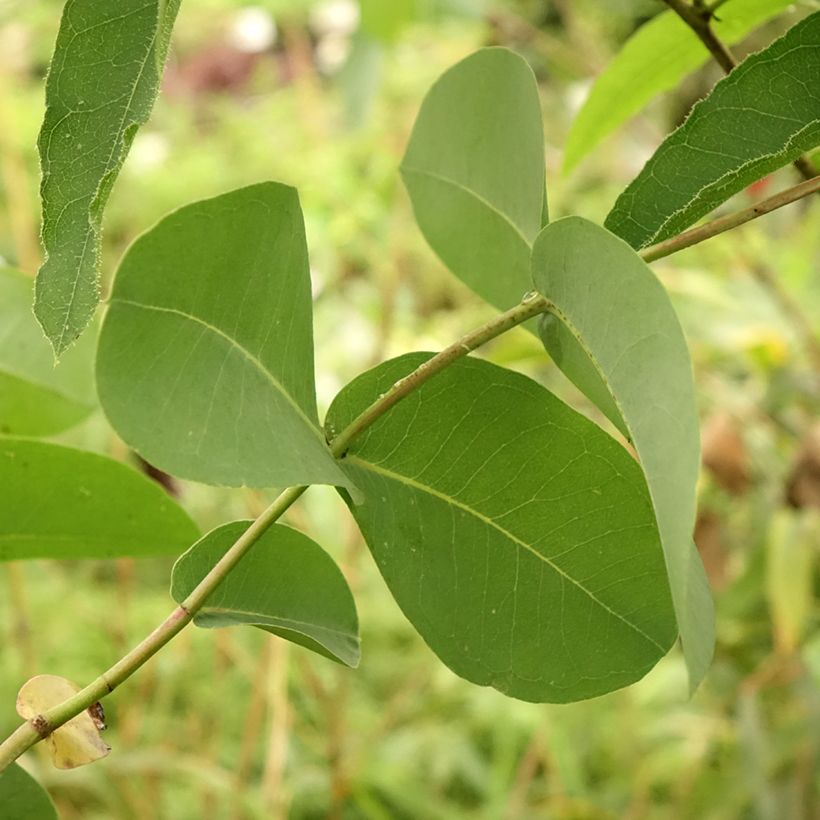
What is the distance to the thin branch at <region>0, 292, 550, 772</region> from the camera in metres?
0.22

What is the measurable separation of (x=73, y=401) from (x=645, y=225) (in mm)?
204

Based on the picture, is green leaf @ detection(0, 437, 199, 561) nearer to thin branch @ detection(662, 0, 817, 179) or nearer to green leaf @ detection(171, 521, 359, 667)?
green leaf @ detection(171, 521, 359, 667)

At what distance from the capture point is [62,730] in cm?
24

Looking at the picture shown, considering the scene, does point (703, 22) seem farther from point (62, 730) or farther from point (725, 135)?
point (62, 730)

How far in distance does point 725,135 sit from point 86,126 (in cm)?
14

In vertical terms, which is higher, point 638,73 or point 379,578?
point 638,73

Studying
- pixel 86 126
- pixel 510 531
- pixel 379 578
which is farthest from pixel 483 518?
pixel 379 578

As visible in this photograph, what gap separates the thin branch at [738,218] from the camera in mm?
221

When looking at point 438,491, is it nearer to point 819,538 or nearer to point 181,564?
point 181,564

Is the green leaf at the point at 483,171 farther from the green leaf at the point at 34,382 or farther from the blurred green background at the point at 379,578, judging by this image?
the blurred green background at the point at 379,578

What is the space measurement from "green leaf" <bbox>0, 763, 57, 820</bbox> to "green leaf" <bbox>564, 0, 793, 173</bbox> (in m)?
0.27

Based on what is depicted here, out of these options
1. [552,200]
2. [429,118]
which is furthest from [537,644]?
[552,200]

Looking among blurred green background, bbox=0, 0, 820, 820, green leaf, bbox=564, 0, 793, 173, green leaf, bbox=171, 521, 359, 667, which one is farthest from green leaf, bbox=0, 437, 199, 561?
blurred green background, bbox=0, 0, 820, 820

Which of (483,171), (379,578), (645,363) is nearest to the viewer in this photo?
(645,363)
